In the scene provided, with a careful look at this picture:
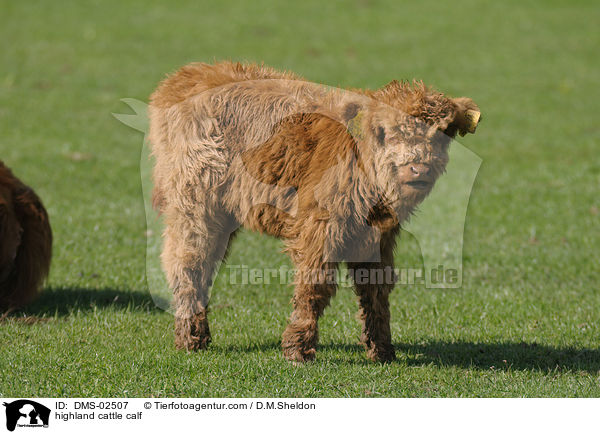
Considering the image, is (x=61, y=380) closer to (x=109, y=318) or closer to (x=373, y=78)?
(x=109, y=318)

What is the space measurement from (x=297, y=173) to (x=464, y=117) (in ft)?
4.05

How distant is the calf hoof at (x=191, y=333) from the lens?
19.1ft

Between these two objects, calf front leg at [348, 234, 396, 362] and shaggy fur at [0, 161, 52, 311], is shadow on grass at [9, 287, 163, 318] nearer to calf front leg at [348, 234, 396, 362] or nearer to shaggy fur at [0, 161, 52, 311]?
shaggy fur at [0, 161, 52, 311]

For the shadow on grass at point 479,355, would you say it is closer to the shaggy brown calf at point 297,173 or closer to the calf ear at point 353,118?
the shaggy brown calf at point 297,173

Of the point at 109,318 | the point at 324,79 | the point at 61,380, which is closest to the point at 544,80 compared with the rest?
the point at 324,79

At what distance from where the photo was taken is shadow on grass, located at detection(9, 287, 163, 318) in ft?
22.6

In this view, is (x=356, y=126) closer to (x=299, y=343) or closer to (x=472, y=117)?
(x=472, y=117)

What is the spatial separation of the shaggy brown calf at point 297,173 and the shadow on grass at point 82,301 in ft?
4.65

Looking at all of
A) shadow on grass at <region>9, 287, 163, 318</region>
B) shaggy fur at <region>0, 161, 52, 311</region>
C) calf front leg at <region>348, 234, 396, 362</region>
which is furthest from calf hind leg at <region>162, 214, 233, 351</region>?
shaggy fur at <region>0, 161, 52, 311</region>

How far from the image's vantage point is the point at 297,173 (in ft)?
17.3

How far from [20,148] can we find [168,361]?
8.69 metres

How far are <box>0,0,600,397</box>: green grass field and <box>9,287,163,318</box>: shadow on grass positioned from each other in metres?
0.03
